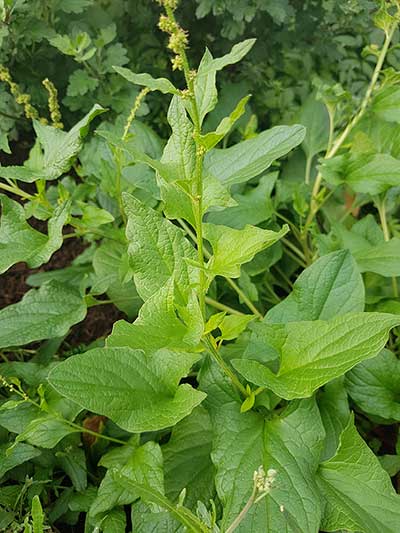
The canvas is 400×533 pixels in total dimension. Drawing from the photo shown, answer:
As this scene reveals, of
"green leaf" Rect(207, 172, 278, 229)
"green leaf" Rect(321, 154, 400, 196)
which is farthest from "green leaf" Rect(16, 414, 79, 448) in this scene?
"green leaf" Rect(321, 154, 400, 196)

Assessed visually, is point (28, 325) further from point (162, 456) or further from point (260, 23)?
point (260, 23)

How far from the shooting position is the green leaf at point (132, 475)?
89 centimetres

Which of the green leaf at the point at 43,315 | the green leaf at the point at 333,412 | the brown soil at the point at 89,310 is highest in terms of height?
the green leaf at the point at 43,315

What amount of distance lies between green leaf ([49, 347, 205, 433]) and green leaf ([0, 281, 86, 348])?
11.0 inches

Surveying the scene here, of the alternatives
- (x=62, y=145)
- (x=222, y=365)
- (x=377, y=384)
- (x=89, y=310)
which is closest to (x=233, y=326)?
(x=222, y=365)

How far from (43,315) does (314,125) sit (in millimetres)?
745

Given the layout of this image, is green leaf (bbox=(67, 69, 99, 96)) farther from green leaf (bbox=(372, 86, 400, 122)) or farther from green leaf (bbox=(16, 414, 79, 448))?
green leaf (bbox=(16, 414, 79, 448))

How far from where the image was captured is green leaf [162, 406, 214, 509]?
0.96 meters

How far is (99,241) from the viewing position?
155 cm

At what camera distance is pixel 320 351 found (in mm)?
841

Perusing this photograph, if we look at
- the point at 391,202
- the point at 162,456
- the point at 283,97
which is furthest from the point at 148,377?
the point at 283,97

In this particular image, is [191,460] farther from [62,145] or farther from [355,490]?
[62,145]

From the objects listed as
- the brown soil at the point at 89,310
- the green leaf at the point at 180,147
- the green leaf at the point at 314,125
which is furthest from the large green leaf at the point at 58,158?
the green leaf at the point at 314,125

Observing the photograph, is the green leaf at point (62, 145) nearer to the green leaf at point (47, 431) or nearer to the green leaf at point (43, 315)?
the green leaf at point (43, 315)
